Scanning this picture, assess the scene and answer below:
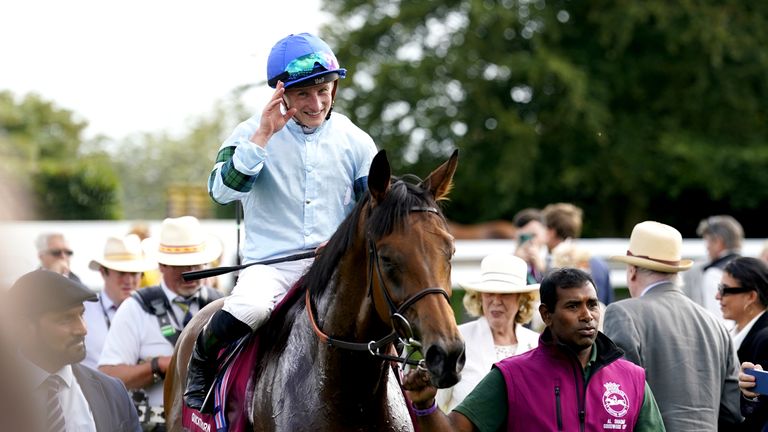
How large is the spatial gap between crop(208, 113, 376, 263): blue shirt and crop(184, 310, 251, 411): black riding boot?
36 cm

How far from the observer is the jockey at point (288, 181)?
445 centimetres

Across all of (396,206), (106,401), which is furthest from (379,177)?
(106,401)

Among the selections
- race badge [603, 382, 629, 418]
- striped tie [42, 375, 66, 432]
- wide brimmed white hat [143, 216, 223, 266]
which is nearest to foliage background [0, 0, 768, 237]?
wide brimmed white hat [143, 216, 223, 266]

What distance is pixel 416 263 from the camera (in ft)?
12.3

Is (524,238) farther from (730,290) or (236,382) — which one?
(236,382)

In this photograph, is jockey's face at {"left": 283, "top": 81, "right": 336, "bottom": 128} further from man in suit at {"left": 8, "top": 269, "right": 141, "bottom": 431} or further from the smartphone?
the smartphone

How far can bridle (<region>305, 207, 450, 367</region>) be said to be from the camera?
3.68 meters

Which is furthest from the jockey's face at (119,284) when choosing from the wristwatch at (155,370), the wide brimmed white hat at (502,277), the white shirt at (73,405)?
the white shirt at (73,405)

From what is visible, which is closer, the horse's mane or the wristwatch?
the horse's mane

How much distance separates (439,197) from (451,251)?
354 millimetres

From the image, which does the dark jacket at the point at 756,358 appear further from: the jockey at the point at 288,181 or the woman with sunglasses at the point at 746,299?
the jockey at the point at 288,181

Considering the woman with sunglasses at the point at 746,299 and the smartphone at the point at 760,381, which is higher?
the woman with sunglasses at the point at 746,299

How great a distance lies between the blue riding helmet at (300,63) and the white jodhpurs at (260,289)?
0.82m

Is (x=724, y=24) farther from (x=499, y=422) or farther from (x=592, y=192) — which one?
(x=499, y=422)
